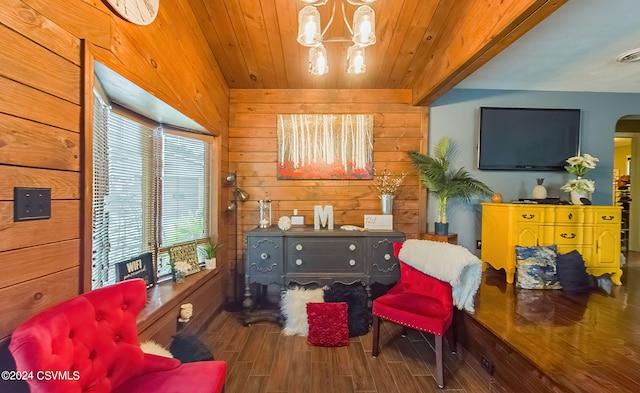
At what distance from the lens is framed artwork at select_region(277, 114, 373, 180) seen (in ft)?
10.3

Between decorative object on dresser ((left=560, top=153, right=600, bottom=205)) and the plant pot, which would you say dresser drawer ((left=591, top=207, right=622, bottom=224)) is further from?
the plant pot

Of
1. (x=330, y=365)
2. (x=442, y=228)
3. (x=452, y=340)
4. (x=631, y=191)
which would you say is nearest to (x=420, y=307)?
(x=452, y=340)

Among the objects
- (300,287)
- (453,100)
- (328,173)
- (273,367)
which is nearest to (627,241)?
(453,100)

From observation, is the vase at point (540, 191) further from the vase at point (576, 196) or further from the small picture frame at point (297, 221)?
the small picture frame at point (297, 221)

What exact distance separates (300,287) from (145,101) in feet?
6.57

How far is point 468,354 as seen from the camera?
6.91 ft

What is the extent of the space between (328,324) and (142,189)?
6.16 feet

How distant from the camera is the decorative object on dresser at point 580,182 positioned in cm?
289

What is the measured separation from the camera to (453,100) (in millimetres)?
3248

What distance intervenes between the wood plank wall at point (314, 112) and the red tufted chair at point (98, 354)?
77.1 inches

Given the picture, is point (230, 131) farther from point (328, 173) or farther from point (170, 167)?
point (328, 173)

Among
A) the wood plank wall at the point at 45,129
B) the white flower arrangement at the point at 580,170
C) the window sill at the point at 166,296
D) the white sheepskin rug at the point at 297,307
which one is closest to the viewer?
the wood plank wall at the point at 45,129

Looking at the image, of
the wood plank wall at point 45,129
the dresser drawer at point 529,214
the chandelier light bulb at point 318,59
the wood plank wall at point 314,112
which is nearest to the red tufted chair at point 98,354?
the wood plank wall at point 45,129

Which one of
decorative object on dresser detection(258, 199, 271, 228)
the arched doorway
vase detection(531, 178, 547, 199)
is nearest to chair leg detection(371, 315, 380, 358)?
decorative object on dresser detection(258, 199, 271, 228)
